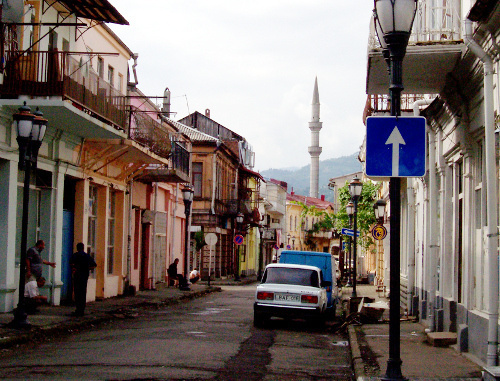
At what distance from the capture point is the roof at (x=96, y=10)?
1839 cm

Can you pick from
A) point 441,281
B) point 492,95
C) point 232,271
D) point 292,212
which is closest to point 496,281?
point 492,95

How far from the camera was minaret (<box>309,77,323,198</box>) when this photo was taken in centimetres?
10762

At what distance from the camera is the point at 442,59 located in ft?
42.7

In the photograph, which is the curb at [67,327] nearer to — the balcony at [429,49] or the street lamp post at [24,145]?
the street lamp post at [24,145]

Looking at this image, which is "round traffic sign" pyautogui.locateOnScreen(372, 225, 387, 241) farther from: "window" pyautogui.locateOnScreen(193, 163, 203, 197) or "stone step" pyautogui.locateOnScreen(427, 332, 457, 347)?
"window" pyautogui.locateOnScreen(193, 163, 203, 197)

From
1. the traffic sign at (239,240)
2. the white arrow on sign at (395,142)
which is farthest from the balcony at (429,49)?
the traffic sign at (239,240)

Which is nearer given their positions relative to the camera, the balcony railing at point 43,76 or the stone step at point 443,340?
the stone step at point 443,340

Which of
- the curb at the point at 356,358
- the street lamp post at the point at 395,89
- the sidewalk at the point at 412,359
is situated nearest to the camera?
the street lamp post at the point at 395,89

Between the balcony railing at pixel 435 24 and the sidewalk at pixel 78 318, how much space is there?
26.1 feet

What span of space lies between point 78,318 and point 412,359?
8.25 m

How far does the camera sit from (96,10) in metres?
19.2

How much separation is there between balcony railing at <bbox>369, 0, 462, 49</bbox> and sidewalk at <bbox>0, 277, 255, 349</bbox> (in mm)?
7944

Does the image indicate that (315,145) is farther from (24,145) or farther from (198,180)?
(24,145)

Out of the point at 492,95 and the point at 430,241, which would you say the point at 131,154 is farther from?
the point at 492,95
